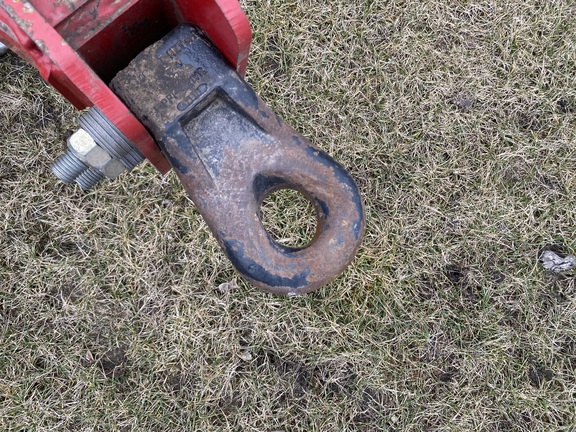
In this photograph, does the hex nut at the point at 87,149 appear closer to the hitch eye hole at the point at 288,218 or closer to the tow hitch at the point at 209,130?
the tow hitch at the point at 209,130

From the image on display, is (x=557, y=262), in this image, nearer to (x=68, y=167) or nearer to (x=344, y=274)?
(x=344, y=274)

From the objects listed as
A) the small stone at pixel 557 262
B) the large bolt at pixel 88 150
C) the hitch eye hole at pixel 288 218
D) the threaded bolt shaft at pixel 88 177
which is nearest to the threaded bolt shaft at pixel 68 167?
the threaded bolt shaft at pixel 88 177

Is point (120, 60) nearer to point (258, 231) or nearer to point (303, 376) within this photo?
point (258, 231)

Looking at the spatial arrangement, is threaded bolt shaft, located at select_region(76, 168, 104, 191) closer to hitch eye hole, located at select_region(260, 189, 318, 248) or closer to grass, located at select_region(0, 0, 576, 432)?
grass, located at select_region(0, 0, 576, 432)

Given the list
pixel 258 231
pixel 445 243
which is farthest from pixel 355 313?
pixel 258 231

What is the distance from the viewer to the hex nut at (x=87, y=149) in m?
1.29

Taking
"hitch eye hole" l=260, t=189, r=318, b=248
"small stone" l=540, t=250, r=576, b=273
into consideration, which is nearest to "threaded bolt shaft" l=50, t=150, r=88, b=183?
"hitch eye hole" l=260, t=189, r=318, b=248

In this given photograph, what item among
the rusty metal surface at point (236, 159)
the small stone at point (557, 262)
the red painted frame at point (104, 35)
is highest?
the red painted frame at point (104, 35)

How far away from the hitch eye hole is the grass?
11mm

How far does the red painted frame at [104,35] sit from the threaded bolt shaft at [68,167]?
188 millimetres

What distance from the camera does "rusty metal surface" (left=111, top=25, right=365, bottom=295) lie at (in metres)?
1.22

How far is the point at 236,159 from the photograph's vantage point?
126cm

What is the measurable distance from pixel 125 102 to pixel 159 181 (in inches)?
30.9

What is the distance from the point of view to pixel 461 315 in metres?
2.03
